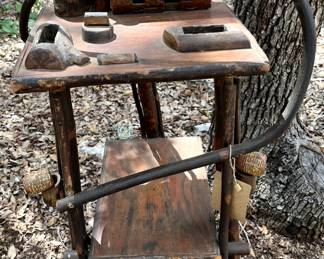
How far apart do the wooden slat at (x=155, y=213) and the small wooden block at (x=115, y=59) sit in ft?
1.75

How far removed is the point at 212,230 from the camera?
48.9 inches

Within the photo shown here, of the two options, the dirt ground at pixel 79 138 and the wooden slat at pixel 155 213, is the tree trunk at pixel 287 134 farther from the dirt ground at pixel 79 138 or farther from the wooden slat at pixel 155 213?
the wooden slat at pixel 155 213

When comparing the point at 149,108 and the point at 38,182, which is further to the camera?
the point at 149,108

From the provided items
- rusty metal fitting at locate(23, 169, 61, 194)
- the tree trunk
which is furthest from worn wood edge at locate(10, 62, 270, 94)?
the tree trunk

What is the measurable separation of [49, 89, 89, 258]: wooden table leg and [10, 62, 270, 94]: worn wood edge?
3.2 inches

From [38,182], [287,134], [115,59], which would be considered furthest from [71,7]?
[287,134]

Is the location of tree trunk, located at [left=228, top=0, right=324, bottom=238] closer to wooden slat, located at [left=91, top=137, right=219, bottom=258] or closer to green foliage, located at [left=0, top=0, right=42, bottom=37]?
wooden slat, located at [left=91, top=137, right=219, bottom=258]

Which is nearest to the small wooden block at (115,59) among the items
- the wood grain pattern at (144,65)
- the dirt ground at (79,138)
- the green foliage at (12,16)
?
the wood grain pattern at (144,65)

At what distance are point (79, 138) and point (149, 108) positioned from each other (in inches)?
38.5

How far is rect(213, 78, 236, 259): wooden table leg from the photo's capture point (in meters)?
1.00

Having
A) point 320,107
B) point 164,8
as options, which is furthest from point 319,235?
point 164,8

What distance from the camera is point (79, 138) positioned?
99.2 inches

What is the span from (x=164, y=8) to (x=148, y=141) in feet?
2.03

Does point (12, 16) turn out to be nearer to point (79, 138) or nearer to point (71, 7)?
point (79, 138)
